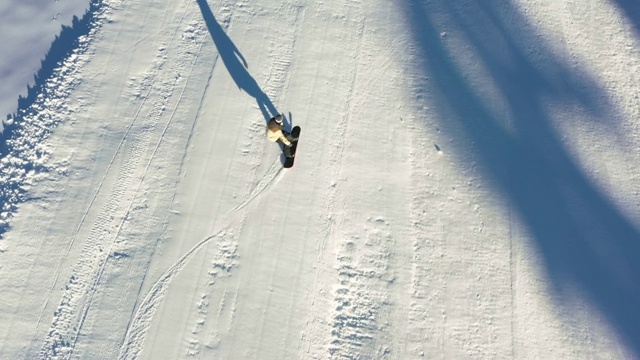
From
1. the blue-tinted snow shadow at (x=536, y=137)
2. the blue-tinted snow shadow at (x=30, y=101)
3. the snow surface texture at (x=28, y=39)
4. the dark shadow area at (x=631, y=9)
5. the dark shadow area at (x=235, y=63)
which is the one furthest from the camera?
the dark shadow area at (x=631, y=9)

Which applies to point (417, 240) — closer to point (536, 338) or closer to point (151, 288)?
point (536, 338)

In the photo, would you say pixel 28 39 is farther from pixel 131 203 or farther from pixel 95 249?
pixel 95 249

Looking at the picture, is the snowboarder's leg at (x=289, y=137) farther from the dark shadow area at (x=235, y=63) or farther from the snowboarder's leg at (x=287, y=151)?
the dark shadow area at (x=235, y=63)

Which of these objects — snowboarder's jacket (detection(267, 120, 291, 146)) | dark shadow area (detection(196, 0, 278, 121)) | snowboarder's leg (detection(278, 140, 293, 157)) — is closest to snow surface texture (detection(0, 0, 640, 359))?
dark shadow area (detection(196, 0, 278, 121))

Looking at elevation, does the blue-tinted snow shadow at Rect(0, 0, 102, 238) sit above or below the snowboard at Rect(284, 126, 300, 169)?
above

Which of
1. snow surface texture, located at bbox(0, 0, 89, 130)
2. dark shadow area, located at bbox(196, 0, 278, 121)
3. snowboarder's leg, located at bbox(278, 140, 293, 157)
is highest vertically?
snow surface texture, located at bbox(0, 0, 89, 130)

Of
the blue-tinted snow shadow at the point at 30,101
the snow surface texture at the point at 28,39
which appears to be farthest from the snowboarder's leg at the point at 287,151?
the snow surface texture at the point at 28,39

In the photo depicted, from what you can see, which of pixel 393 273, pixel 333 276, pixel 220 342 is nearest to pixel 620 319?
pixel 393 273

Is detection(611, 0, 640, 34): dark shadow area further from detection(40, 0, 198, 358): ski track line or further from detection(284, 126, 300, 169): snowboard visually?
detection(40, 0, 198, 358): ski track line
